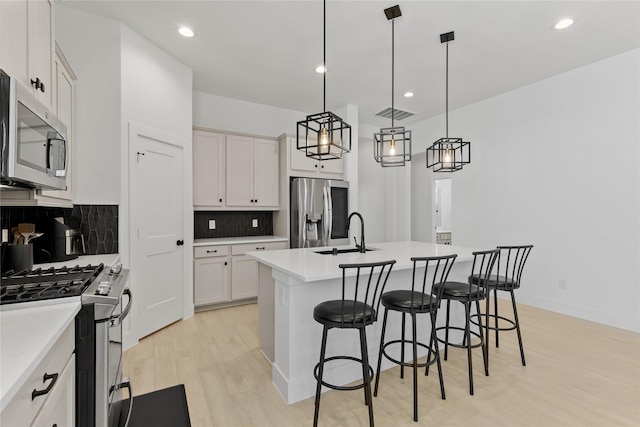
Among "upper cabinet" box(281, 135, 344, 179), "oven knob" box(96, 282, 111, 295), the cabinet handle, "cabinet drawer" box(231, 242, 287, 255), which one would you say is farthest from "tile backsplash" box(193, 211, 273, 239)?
the cabinet handle

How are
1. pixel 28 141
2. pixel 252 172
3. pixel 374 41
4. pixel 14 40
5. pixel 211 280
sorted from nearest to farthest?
pixel 28 141
pixel 14 40
pixel 374 41
pixel 211 280
pixel 252 172

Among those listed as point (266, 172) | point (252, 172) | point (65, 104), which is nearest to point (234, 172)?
point (252, 172)

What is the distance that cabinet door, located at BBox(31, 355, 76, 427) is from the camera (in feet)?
3.11

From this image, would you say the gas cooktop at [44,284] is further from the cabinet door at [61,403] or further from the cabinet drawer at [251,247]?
the cabinet drawer at [251,247]

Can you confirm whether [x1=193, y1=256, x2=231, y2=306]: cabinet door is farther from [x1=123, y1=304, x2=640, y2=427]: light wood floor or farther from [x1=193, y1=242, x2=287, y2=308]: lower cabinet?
[x1=123, y1=304, x2=640, y2=427]: light wood floor

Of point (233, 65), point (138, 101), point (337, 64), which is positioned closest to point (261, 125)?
point (233, 65)

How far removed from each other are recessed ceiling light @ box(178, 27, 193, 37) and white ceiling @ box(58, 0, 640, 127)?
6 cm

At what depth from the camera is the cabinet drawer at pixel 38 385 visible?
2.48ft

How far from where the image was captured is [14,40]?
4.67 ft

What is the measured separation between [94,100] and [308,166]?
105 inches

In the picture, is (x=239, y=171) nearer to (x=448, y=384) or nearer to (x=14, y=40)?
(x=14, y=40)

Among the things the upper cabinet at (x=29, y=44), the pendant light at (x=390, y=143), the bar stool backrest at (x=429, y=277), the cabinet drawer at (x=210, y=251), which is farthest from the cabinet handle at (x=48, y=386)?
the cabinet drawer at (x=210, y=251)

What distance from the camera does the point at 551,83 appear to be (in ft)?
12.8

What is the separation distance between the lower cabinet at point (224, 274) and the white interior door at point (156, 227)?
0.35 m
